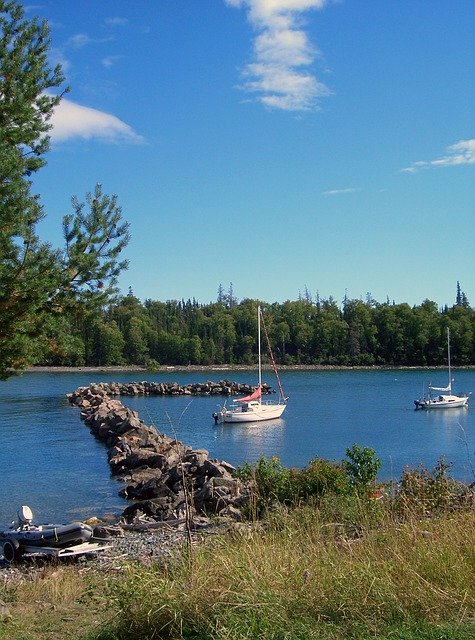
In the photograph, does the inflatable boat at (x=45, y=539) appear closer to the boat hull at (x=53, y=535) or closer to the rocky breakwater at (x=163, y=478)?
the boat hull at (x=53, y=535)

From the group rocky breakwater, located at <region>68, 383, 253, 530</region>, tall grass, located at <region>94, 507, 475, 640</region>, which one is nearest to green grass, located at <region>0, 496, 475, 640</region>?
tall grass, located at <region>94, 507, 475, 640</region>

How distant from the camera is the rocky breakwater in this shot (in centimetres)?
1844

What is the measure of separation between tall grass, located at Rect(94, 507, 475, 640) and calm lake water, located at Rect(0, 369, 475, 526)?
8.84 feet

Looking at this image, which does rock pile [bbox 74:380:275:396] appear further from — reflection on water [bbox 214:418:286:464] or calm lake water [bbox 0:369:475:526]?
reflection on water [bbox 214:418:286:464]

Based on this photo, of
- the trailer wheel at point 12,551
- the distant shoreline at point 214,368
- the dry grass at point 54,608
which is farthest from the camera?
the distant shoreline at point 214,368

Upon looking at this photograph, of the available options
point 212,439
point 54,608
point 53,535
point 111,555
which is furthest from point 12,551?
point 212,439

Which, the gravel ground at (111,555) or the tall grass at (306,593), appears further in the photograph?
the gravel ground at (111,555)

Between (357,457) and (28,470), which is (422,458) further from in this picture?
(357,457)

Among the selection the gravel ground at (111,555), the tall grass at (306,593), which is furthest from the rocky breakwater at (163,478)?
the tall grass at (306,593)

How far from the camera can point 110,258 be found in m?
9.63

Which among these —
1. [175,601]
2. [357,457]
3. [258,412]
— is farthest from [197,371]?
[175,601]

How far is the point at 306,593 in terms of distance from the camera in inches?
228

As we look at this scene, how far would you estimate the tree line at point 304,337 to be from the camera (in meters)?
148

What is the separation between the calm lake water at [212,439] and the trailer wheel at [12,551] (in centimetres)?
352
